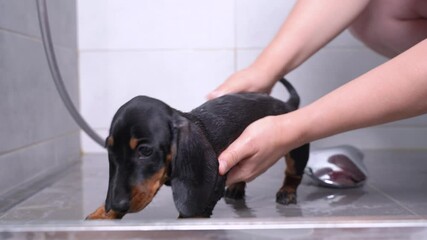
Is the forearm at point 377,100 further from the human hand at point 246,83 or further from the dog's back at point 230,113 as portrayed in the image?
the human hand at point 246,83

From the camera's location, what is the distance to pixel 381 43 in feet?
3.90

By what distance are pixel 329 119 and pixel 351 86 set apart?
6cm

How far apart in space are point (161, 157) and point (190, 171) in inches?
1.8

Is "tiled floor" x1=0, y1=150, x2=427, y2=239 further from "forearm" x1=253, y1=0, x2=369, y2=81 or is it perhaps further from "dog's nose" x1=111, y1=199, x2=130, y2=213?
"forearm" x1=253, y1=0, x2=369, y2=81

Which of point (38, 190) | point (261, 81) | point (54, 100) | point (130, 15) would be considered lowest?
point (38, 190)

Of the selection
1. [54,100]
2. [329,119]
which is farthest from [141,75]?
[329,119]

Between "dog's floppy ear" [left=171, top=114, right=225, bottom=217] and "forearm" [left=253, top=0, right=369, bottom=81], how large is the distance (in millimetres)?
353

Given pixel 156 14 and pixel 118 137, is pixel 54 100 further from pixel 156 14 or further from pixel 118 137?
pixel 118 137

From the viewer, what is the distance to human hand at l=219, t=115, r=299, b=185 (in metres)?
0.74

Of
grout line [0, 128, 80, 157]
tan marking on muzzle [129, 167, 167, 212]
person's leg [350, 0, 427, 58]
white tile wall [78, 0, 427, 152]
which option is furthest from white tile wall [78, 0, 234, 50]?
tan marking on muzzle [129, 167, 167, 212]

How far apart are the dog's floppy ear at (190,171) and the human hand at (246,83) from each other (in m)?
0.27

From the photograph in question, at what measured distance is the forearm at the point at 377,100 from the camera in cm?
71

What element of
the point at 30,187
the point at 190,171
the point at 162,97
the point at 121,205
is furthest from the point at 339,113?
the point at 162,97

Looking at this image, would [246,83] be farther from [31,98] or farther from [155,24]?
[155,24]
